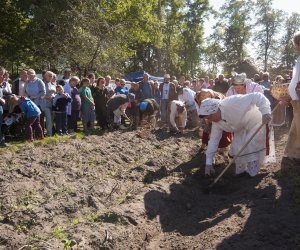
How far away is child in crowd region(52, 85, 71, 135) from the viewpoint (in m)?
9.46

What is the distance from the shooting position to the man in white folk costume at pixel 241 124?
242 inches

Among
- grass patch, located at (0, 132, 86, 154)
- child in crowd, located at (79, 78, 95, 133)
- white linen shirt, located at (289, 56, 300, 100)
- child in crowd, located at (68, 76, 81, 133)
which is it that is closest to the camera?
white linen shirt, located at (289, 56, 300, 100)

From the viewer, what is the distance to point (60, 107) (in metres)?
9.47

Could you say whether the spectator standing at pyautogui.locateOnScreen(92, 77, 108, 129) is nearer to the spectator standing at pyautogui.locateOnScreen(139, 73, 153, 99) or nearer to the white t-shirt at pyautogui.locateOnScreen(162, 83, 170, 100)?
the spectator standing at pyautogui.locateOnScreen(139, 73, 153, 99)

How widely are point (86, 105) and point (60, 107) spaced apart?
0.99 meters

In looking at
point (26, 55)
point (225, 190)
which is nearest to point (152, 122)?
point (225, 190)

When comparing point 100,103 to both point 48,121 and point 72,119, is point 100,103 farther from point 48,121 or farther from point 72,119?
point 48,121

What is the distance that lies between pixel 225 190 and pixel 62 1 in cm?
1366

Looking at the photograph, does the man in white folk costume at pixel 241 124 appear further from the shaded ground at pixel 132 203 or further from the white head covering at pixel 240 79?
A: the white head covering at pixel 240 79

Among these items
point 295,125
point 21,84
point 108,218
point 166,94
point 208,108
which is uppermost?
point 21,84

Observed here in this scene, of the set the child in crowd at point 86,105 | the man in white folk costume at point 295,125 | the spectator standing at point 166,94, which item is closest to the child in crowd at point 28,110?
the child in crowd at point 86,105

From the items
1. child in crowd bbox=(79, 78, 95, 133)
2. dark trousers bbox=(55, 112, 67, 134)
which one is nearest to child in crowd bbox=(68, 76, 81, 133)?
child in crowd bbox=(79, 78, 95, 133)

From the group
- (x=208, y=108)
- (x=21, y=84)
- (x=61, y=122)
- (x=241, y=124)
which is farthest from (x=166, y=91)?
(x=208, y=108)

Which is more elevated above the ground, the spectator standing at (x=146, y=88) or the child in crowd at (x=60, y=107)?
the spectator standing at (x=146, y=88)
